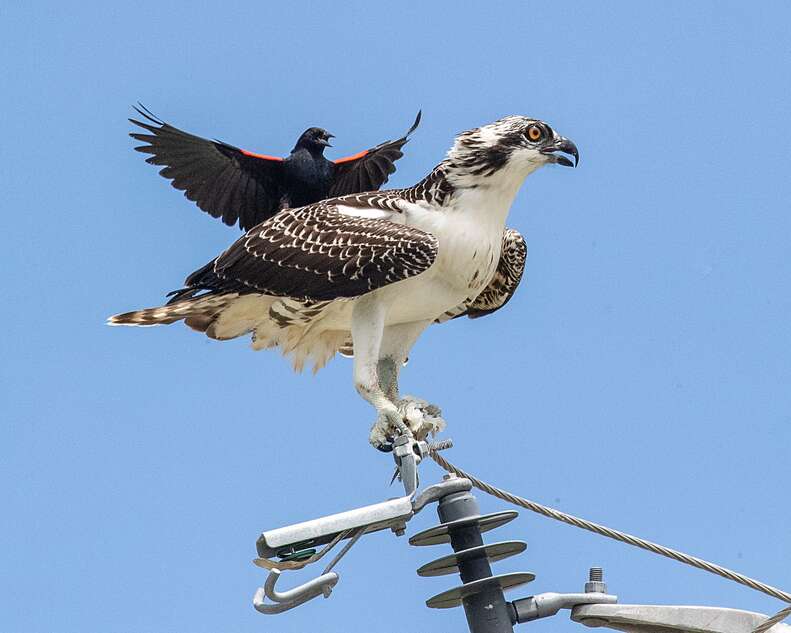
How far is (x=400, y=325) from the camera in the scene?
32.3ft

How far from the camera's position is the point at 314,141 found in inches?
536

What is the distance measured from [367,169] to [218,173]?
1399mm

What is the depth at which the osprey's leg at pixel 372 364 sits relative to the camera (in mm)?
8930

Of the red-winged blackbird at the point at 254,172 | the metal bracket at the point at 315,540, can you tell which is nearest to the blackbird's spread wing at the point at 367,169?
the red-winged blackbird at the point at 254,172

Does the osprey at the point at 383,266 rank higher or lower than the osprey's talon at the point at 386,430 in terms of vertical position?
higher

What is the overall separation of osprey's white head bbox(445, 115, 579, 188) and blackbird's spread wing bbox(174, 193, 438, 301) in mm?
573

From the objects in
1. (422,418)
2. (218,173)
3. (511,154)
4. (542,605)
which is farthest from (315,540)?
(218,173)

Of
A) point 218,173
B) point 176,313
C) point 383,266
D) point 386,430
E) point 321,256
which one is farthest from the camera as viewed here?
point 218,173

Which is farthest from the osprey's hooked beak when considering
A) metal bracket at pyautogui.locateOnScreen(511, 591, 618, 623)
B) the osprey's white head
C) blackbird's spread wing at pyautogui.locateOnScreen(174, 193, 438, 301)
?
metal bracket at pyautogui.locateOnScreen(511, 591, 618, 623)

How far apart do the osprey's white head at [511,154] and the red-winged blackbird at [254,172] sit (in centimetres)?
359

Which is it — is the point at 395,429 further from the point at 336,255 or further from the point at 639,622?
the point at 639,622

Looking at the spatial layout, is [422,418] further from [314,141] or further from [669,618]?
[314,141]

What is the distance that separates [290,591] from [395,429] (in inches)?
78.2

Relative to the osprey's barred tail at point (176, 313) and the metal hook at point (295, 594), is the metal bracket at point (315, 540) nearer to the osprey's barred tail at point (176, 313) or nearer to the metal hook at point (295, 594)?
the metal hook at point (295, 594)
